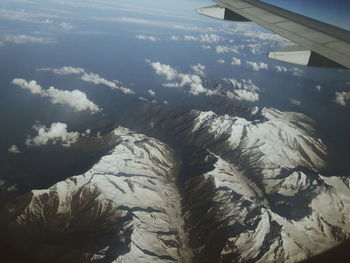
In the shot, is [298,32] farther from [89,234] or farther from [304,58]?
[89,234]

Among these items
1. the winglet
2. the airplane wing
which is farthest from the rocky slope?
the winglet

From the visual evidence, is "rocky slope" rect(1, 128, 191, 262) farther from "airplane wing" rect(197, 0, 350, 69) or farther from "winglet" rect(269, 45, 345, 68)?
"winglet" rect(269, 45, 345, 68)

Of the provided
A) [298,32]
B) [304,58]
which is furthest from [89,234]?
[304,58]

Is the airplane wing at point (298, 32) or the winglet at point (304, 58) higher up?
the airplane wing at point (298, 32)

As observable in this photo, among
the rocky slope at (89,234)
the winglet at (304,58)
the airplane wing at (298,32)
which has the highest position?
the airplane wing at (298,32)

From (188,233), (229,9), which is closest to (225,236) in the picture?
Result: (188,233)

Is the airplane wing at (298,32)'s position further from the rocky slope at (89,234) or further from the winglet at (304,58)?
the rocky slope at (89,234)

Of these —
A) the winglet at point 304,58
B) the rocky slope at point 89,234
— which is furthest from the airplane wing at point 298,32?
the rocky slope at point 89,234

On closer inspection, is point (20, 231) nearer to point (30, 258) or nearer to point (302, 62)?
point (30, 258)

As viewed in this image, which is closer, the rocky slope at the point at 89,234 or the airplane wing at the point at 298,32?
the airplane wing at the point at 298,32
